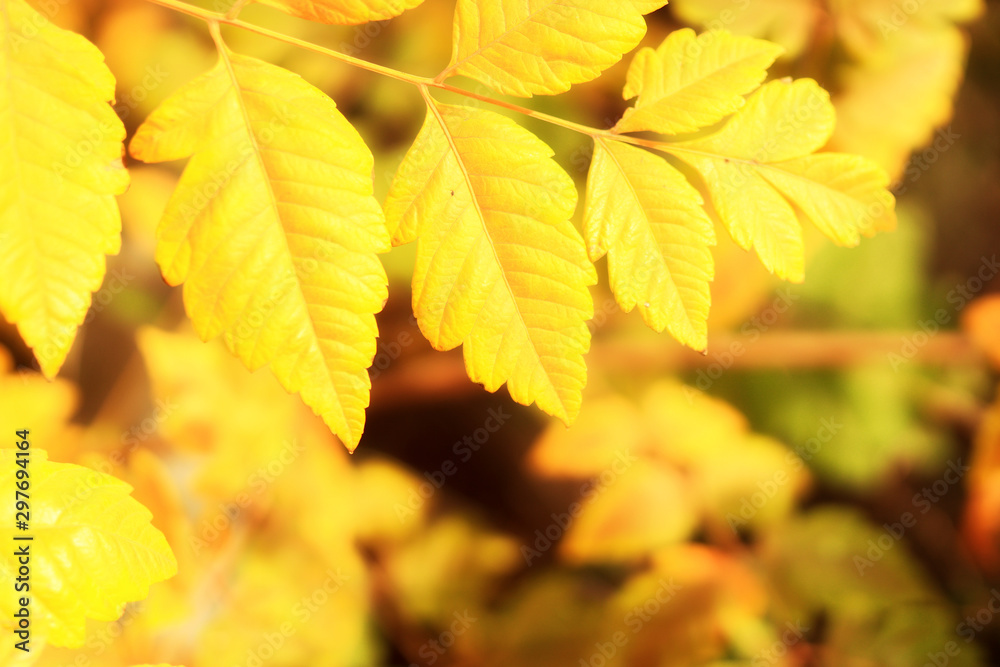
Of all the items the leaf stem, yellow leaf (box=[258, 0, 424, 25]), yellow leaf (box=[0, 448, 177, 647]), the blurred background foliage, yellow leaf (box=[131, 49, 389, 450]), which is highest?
yellow leaf (box=[258, 0, 424, 25])

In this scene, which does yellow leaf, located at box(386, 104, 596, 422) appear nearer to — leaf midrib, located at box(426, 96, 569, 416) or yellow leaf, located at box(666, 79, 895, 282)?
leaf midrib, located at box(426, 96, 569, 416)

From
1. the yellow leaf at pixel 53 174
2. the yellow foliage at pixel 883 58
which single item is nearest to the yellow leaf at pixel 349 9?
the yellow leaf at pixel 53 174

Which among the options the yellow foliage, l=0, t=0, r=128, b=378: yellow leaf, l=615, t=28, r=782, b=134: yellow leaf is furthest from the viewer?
the yellow foliage

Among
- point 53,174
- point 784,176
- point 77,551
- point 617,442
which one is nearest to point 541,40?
point 784,176

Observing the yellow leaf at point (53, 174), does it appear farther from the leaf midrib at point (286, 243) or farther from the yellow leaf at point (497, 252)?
the yellow leaf at point (497, 252)

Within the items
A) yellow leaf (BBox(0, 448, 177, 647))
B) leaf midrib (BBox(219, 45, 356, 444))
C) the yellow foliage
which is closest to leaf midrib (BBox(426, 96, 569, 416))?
leaf midrib (BBox(219, 45, 356, 444))

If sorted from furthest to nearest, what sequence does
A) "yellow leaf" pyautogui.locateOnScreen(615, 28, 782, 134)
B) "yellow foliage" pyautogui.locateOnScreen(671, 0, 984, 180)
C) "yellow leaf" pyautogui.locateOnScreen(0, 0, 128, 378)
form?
"yellow foliage" pyautogui.locateOnScreen(671, 0, 984, 180) → "yellow leaf" pyautogui.locateOnScreen(615, 28, 782, 134) → "yellow leaf" pyautogui.locateOnScreen(0, 0, 128, 378)

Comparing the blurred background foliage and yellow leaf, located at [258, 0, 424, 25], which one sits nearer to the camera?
yellow leaf, located at [258, 0, 424, 25]
